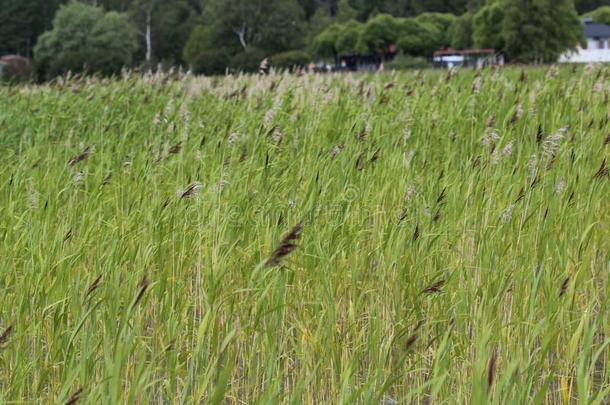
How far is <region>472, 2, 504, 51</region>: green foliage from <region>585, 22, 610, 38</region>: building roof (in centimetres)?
2630

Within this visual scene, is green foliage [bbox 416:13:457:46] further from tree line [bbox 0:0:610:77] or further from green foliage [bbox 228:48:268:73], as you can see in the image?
green foliage [bbox 228:48:268:73]

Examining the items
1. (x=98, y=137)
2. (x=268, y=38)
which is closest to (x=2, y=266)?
(x=98, y=137)

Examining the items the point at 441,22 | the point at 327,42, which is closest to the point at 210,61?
the point at 327,42

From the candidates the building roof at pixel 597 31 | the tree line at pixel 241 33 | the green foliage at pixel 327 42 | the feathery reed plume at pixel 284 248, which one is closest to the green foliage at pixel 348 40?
the tree line at pixel 241 33

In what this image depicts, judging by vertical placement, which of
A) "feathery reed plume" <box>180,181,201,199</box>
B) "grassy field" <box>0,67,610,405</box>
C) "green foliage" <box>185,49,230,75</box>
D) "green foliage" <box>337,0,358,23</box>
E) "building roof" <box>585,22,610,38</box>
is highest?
"green foliage" <box>337,0,358,23</box>

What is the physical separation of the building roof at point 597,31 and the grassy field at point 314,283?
3450 inches

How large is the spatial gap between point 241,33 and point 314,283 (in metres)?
77.0

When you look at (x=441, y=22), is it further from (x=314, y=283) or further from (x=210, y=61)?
(x=314, y=283)

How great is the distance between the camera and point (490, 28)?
65.8 meters

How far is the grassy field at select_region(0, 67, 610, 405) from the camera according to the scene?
314cm

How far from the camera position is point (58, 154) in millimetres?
6617

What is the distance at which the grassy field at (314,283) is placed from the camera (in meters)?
3.14

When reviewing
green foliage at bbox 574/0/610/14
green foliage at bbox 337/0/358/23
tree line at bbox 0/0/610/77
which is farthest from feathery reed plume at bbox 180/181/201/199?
green foliage at bbox 574/0/610/14

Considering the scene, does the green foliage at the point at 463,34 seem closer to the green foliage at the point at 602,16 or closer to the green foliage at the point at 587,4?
the green foliage at the point at 602,16
